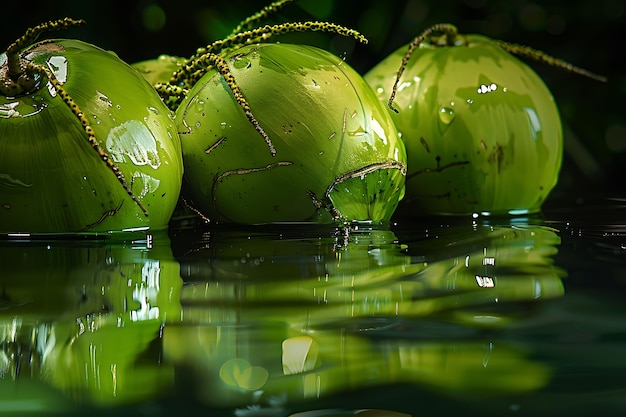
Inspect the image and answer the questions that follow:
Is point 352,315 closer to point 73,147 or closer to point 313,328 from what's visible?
point 313,328

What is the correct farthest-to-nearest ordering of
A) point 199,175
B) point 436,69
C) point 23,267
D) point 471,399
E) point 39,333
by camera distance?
point 436,69
point 199,175
point 23,267
point 39,333
point 471,399

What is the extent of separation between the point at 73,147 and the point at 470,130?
1.50 ft

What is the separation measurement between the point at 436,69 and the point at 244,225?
323 millimetres

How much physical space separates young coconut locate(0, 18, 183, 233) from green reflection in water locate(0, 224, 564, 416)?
0.05 metres

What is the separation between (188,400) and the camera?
0.30 metres

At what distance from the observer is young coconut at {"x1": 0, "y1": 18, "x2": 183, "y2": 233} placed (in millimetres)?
716

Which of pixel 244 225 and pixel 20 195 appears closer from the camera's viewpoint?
pixel 20 195

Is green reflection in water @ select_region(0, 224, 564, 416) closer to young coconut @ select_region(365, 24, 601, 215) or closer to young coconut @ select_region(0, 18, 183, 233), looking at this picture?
young coconut @ select_region(0, 18, 183, 233)

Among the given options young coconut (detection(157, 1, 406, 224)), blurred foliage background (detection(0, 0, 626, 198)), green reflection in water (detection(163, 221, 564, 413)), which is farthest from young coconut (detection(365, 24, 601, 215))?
blurred foliage background (detection(0, 0, 626, 198))

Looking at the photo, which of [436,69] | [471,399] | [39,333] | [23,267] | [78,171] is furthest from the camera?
[436,69]

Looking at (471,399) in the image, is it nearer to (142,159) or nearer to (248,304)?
(248,304)

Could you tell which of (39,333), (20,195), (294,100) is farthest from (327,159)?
(39,333)

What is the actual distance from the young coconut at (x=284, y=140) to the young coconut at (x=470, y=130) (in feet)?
0.35

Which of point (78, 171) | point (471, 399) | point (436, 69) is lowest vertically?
point (471, 399)
